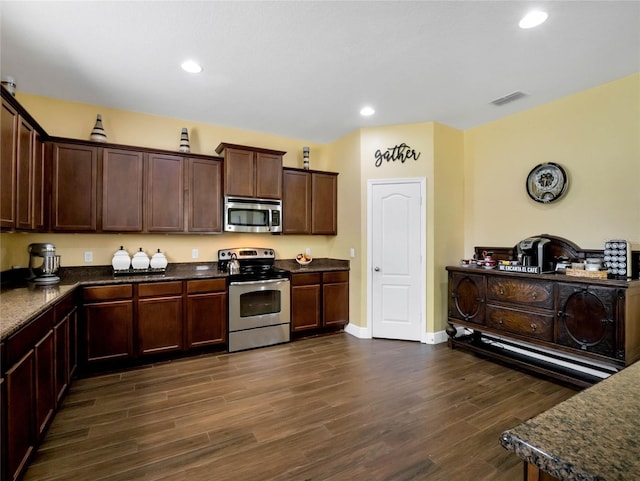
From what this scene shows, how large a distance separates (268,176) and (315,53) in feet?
6.25

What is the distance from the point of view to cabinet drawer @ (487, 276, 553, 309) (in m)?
2.93

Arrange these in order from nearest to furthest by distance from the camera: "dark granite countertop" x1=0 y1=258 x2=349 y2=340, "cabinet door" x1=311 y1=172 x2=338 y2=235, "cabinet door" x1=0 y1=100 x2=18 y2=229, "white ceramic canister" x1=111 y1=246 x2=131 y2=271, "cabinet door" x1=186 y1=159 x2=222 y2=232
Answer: "dark granite countertop" x1=0 y1=258 x2=349 y2=340
"cabinet door" x1=0 y1=100 x2=18 y2=229
"white ceramic canister" x1=111 y1=246 x2=131 y2=271
"cabinet door" x1=186 y1=159 x2=222 y2=232
"cabinet door" x1=311 y1=172 x2=338 y2=235

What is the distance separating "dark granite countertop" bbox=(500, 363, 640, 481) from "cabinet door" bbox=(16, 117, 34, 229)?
3500 millimetres

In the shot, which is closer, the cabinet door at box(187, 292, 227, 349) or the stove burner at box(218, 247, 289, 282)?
the cabinet door at box(187, 292, 227, 349)

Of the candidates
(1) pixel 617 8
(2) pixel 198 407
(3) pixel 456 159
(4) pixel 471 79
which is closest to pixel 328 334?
(2) pixel 198 407

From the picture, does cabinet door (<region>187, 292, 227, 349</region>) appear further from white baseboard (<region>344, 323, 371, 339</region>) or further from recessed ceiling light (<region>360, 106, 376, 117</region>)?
recessed ceiling light (<region>360, 106, 376, 117</region>)

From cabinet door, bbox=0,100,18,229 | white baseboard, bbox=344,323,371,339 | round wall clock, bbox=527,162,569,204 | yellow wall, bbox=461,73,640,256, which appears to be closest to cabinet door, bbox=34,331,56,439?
cabinet door, bbox=0,100,18,229

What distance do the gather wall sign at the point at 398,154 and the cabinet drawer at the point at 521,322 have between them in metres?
2.08

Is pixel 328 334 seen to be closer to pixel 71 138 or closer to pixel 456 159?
pixel 456 159

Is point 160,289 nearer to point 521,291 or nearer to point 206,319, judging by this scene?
point 206,319

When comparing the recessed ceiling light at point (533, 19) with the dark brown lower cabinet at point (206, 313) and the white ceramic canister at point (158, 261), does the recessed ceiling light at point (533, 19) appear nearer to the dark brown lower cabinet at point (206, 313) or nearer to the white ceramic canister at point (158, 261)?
the dark brown lower cabinet at point (206, 313)

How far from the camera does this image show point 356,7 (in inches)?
82.6

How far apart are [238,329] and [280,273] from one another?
0.86 metres

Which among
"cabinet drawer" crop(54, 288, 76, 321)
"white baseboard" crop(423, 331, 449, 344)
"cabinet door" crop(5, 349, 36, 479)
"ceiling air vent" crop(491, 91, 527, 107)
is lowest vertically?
"white baseboard" crop(423, 331, 449, 344)
